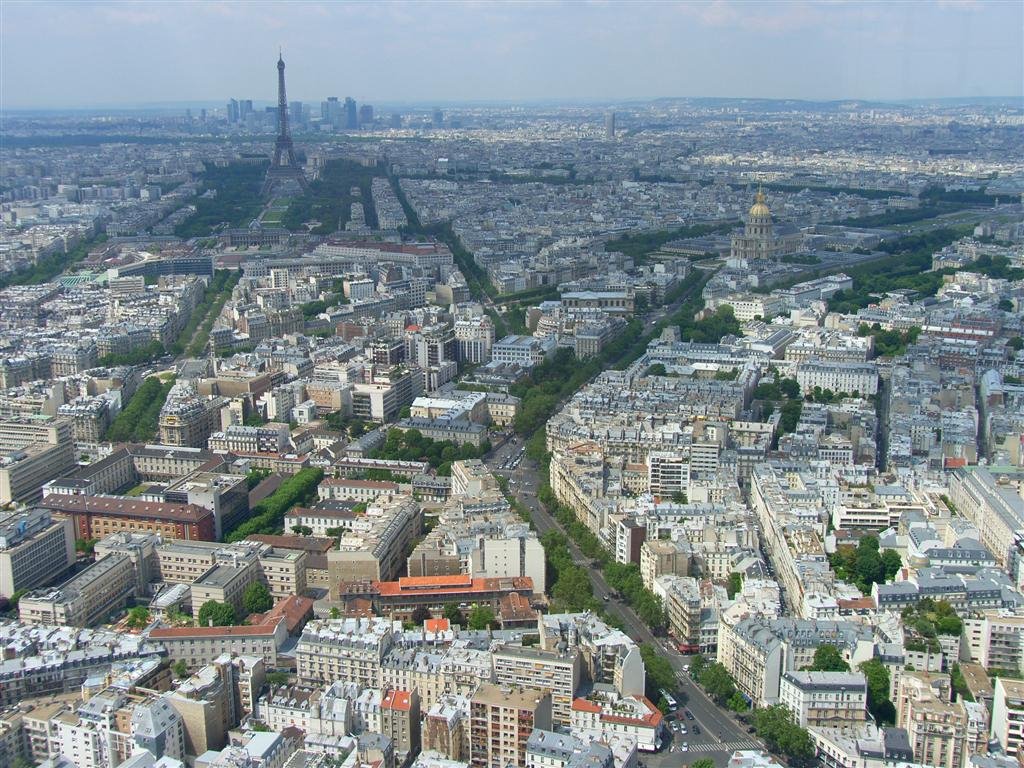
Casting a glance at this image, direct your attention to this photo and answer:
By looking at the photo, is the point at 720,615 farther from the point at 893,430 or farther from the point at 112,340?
the point at 112,340

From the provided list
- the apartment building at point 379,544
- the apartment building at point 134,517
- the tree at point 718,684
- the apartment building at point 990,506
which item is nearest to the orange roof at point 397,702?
the apartment building at point 379,544

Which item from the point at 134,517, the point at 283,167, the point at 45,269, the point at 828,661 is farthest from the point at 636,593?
the point at 283,167

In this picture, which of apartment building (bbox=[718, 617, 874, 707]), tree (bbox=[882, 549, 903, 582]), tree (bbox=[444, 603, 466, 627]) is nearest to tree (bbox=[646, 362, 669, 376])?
tree (bbox=[882, 549, 903, 582])

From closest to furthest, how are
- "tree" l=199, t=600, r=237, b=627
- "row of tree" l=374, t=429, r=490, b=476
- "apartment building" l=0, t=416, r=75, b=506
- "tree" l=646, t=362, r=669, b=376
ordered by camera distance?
"tree" l=199, t=600, r=237, b=627, "apartment building" l=0, t=416, r=75, b=506, "row of tree" l=374, t=429, r=490, b=476, "tree" l=646, t=362, r=669, b=376

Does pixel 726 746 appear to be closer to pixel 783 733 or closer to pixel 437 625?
pixel 783 733

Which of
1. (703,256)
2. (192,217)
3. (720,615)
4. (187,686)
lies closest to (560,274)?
(703,256)

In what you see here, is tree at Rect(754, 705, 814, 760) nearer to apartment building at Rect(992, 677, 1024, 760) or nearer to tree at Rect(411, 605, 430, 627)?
apartment building at Rect(992, 677, 1024, 760)

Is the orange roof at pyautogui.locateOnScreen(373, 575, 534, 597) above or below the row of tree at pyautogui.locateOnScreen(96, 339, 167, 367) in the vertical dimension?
below
